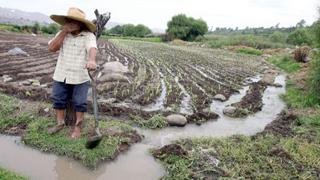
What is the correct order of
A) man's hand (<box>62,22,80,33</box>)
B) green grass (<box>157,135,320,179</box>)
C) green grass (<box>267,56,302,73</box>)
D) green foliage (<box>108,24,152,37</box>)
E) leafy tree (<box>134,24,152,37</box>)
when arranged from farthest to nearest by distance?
green foliage (<box>108,24,152,37</box>), leafy tree (<box>134,24,152,37</box>), green grass (<box>267,56,302,73</box>), man's hand (<box>62,22,80,33</box>), green grass (<box>157,135,320,179</box>)

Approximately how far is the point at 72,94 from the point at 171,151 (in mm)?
1535

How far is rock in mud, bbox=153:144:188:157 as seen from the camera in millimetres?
4418

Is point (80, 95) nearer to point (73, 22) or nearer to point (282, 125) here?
point (73, 22)

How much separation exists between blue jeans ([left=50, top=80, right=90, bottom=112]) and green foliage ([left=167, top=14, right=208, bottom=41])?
40.7 metres

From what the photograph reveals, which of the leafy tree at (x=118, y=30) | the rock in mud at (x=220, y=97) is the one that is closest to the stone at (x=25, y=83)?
the rock in mud at (x=220, y=97)

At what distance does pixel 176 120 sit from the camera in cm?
589

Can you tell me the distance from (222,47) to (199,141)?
27691 millimetres

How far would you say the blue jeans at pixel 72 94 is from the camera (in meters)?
4.50

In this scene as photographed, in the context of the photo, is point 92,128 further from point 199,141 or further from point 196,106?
point 196,106

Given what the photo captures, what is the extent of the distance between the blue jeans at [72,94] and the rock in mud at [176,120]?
1.77 meters

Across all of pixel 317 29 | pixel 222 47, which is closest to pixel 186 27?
pixel 222 47

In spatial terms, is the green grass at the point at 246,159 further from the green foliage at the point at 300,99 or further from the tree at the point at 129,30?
the tree at the point at 129,30

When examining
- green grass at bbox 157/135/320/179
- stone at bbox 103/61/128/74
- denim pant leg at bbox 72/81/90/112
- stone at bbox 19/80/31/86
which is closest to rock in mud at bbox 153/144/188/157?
green grass at bbox 157/135/320/179

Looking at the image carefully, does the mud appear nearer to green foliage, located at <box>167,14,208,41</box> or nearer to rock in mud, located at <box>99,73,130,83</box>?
rock in mud, located at <box>99,73,130,83</box>
